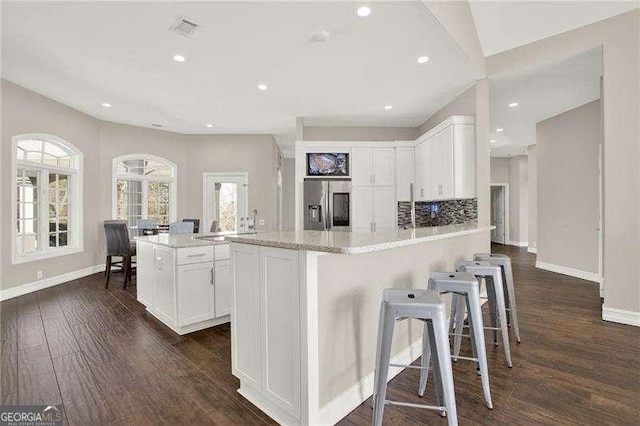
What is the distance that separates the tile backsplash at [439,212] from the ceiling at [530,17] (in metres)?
2.00

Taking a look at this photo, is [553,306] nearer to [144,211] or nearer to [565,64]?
[565,64]

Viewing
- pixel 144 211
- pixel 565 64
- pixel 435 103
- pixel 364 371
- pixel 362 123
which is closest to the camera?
pixel 364 371

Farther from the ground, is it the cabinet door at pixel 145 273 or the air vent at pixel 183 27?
the air vent at pixel 183 27

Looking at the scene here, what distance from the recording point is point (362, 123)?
5.95 metres

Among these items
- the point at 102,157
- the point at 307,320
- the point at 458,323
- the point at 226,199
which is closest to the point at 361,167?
the point at 226,199

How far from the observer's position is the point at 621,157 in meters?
3.07

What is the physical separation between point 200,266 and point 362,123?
13.9 ft

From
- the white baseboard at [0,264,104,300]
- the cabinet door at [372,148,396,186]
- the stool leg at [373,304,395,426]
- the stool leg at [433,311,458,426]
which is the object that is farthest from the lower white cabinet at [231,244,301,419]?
the white baseboard at [0,264,104,300]

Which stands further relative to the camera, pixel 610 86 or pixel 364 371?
pixel 610 86

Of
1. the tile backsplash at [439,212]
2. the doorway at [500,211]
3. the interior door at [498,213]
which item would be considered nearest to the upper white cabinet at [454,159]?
the tile backsplash at [439,212]

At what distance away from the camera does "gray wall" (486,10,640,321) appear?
3.00 meters

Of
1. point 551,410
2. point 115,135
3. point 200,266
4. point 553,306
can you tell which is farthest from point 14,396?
point 115,135

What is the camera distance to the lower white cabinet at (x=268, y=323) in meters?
1.59

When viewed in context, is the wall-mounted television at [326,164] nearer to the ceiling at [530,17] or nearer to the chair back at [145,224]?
the ceiling at [530,17]
